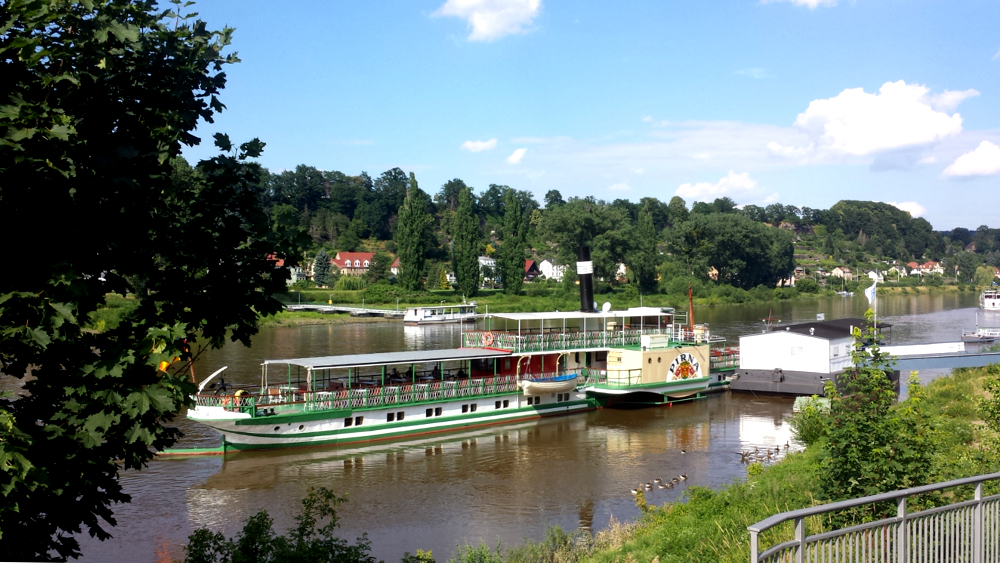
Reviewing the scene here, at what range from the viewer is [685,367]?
119ft

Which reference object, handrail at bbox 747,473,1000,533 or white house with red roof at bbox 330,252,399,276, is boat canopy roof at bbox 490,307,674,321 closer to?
handrail at bbox 747,473,1000,533

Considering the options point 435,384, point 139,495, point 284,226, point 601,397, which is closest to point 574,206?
point 601,397

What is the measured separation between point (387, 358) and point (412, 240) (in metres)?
60.2

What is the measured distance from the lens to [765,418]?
33.1 meters

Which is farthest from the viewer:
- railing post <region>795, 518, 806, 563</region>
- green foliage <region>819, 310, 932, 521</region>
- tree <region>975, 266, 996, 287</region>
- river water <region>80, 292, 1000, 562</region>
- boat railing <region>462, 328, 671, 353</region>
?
tree <region>975, 266, 996, 287</region>

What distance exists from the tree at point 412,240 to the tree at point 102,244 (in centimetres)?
7925

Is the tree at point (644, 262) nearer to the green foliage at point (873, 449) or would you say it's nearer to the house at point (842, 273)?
the house at point (842, 273)

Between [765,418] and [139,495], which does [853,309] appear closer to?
[765,418]

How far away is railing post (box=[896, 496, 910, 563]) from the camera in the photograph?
6.71 meters

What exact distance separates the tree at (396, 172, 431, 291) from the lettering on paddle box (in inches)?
2144

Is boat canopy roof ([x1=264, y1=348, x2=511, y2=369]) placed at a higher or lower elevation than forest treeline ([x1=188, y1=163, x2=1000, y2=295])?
lower

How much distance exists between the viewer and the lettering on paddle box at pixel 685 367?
3562cm

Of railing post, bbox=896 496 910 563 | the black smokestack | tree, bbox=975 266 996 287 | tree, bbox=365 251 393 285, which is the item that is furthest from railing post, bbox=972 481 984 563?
tree, bbox=975 266 996 287

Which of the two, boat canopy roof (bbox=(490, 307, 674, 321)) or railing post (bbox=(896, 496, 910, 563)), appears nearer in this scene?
railing post (bbox=(896, 496, 910, 563))
